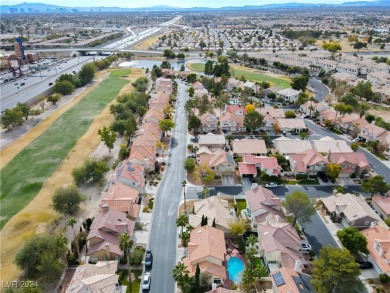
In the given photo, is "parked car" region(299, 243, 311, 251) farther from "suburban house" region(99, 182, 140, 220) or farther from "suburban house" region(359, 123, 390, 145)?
"suburban house" region(359, 123, 390, 145)

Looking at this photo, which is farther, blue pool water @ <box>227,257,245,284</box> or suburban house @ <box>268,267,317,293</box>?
blue pool water @ <box>227,257,245,284</box>

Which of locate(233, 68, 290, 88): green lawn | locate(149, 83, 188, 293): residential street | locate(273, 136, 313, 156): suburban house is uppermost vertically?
locate(273, 136, 313, 156): suburban house

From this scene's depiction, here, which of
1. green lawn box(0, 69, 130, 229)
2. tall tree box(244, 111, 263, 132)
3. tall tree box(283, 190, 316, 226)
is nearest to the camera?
tall tree box(283, 190, 316, 226)

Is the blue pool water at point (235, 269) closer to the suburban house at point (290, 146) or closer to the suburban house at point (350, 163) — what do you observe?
the suburban house at point (350, 163)

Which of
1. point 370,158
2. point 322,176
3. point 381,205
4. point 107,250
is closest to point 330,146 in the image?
point 370,158

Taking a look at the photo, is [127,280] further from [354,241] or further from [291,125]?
[291,125]

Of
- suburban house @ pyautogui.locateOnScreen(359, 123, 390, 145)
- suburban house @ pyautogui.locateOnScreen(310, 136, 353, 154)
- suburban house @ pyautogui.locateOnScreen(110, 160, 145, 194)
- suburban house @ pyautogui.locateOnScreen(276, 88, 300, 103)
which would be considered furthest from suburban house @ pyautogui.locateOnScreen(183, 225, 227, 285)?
suburban house @ pyautogui.locateOnScreen(276, 88, 300, 103)

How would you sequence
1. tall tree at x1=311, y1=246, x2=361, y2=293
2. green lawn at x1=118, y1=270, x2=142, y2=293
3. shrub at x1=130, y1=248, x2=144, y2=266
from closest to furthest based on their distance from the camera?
tall tree at x1=311, y1=246, x2=361, y2=293 → green lawn at x1=118, y1=270, x2=142, y2=293 → shrub at x1=130, y1=248, x2=144, y2=266

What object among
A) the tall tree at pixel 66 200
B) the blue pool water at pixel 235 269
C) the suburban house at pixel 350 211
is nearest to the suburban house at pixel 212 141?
the suburban house at pixel 350 211
